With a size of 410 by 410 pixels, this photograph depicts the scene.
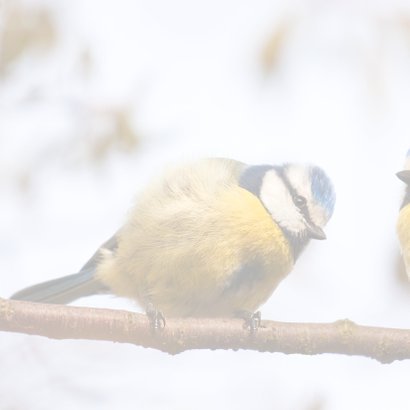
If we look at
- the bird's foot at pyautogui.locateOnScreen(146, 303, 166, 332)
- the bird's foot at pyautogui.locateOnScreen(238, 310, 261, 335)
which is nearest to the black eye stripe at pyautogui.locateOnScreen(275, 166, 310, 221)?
the bird's foot at pyautogui.locateOnScreen(238, 310, 261, 335)

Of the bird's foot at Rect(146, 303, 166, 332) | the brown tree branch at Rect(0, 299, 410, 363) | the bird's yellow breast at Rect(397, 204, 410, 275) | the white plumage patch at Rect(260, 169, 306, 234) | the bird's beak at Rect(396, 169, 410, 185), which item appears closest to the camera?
the brown tree branch at Rect(0, 299, 410, 363)

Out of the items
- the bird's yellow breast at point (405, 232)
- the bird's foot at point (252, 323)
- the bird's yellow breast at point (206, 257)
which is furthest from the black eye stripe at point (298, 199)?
the bird's foot at point (252, 323)

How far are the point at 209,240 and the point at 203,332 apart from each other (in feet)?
1.55

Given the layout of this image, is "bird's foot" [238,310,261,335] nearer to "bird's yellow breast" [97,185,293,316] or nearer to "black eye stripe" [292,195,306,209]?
"bird's yellow breast" [97,185,293,316]

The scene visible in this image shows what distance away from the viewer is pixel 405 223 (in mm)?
3393

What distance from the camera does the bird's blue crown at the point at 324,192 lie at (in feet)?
10.5

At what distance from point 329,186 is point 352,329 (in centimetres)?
88

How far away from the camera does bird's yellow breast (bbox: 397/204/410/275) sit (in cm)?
330

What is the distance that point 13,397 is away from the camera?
2158mm

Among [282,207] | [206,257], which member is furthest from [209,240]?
[282,207]

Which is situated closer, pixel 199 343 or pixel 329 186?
pixel 199 343

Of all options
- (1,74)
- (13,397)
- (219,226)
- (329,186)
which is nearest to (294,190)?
(329,186)

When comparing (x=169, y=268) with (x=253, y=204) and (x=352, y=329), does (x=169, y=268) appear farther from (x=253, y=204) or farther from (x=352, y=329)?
(x=352, y=329)

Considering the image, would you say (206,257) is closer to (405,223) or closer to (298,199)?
(298,199)
